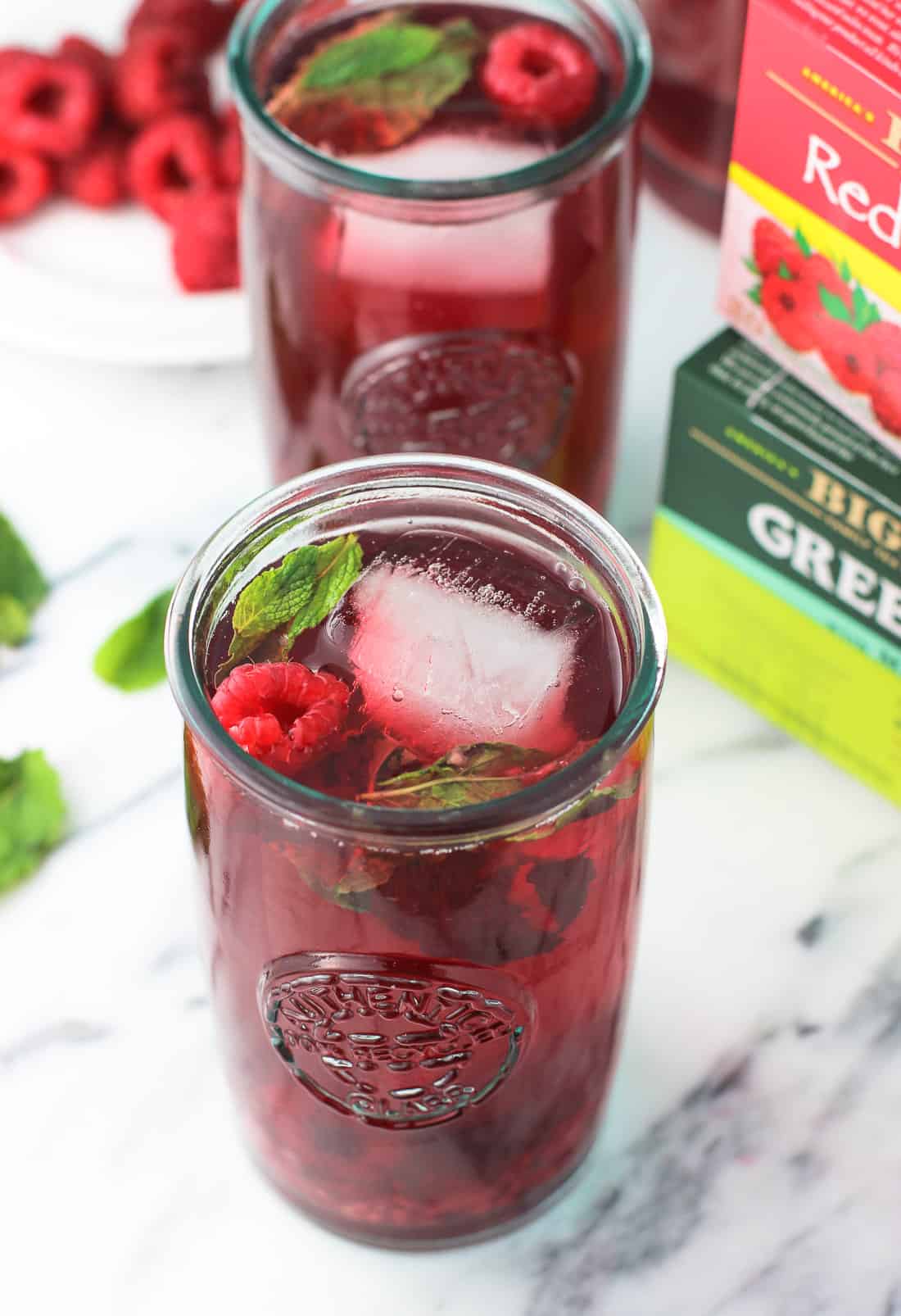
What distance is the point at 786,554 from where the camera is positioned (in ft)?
3.77

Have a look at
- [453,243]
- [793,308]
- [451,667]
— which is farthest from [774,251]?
[451,667]

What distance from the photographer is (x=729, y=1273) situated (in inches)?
38.9

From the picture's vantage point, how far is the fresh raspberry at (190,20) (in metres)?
1.51

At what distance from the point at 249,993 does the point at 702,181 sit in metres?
0.86

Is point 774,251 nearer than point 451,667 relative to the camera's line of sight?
No

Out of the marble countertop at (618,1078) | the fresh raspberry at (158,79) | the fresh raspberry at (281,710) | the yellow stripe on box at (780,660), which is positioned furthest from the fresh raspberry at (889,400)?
the fresh raspberry at (158,79)

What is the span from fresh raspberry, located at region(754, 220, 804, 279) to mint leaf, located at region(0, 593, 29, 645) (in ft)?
1.83

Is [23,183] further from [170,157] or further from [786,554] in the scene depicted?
[786,554]

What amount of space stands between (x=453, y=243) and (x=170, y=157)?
53cm

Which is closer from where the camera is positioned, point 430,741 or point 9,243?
point 430,741

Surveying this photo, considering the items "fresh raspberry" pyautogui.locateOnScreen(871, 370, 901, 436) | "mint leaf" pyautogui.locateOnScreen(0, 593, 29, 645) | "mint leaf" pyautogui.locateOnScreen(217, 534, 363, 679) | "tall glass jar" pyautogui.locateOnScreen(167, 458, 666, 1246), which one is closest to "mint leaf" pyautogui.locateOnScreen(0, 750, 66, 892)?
"mint leaf" pyautogui.locateOnScreen(0, 593, 29, 645)

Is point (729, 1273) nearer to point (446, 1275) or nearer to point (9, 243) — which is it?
point (446, 1275)

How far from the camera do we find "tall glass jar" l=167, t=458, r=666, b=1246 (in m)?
0.78

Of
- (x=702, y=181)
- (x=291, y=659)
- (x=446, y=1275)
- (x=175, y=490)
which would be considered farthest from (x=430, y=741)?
(x=702, y=181)
